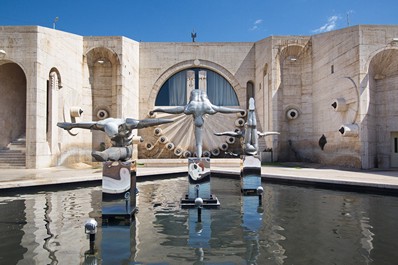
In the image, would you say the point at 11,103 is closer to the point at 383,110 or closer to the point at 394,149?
the point at 383,110

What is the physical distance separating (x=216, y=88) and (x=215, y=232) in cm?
1582

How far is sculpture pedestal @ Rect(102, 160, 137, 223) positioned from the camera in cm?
500

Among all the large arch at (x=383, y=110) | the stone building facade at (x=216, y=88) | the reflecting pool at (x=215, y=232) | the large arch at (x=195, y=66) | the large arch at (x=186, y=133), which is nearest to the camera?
the reflecting pool at (x=215, y=232)

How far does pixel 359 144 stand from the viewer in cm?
1235

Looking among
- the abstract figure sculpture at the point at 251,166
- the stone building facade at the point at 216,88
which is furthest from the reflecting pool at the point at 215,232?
the stone building facade at the point at 216,88

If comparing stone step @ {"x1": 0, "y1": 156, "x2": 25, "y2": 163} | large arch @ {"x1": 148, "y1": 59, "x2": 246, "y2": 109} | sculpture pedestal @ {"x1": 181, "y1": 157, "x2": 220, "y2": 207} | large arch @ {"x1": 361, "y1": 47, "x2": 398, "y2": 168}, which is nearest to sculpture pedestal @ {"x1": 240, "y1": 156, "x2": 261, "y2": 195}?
sculpture pedestal @ {"x1": 181, "y1": 157, "x2": 220, "y2": 207}

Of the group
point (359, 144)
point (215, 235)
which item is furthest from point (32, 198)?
point (359, 144)

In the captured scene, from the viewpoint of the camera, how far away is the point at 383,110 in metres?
13.0

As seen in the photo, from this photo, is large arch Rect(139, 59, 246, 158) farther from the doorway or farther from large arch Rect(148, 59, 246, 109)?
the doorway

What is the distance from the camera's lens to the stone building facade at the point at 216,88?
41.7ft

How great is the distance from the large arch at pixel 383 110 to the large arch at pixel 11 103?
1754 centimetres

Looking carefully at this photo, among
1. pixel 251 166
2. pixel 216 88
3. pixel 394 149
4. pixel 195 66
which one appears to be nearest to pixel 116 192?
pixel 251 166

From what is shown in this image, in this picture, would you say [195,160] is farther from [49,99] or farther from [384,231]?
[49,99]

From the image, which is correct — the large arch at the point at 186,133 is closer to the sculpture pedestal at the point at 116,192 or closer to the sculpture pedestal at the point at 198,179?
the sculpture pedestal at the point at 198,179
